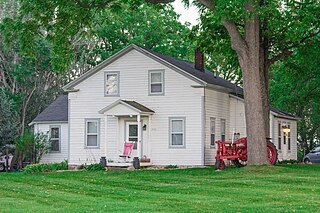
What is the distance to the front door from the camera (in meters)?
33.9

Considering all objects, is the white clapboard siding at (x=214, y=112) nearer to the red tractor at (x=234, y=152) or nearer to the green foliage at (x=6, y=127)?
the red tractor at (x=234, y=152)

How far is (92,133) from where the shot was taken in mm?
35031

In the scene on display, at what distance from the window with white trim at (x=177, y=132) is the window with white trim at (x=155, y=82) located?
158cm

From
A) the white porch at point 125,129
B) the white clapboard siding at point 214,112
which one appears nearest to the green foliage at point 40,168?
the white porch at point 125,129

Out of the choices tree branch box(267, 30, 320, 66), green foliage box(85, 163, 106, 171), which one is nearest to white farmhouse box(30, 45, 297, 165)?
green foliage box(85, 163, 106, 171)

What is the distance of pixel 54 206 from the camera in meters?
16.1

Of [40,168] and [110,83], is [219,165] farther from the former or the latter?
[110,83]

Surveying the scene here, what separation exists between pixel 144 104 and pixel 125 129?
4.97 ft

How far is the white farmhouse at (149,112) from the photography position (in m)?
32.9

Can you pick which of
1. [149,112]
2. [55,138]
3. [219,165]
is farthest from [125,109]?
[55,138]

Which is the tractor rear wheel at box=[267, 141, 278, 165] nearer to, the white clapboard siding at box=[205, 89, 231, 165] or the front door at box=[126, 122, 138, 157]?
the white clapboard siding at box=[205, 89, 231, 165]

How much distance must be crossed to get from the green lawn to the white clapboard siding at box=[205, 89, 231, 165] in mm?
5922

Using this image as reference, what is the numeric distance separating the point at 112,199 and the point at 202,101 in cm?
1573

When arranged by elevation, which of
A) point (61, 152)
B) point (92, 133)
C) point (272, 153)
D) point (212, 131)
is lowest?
point (61, 152)
